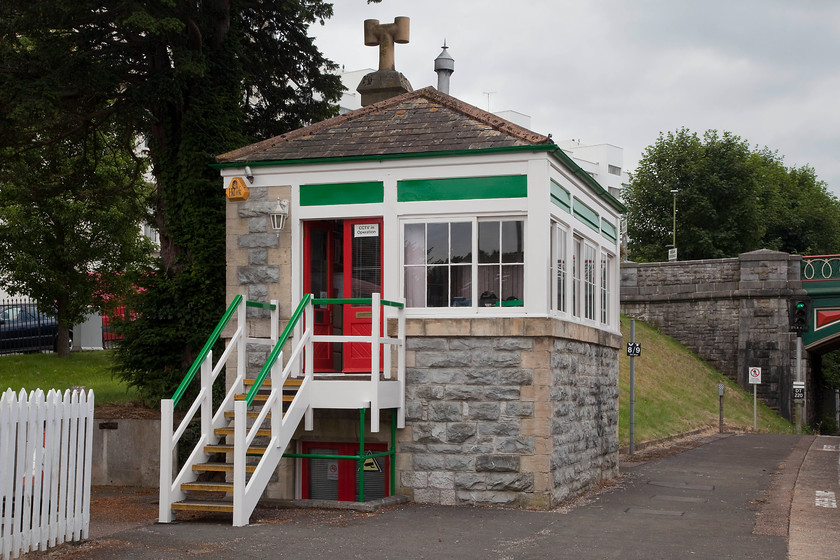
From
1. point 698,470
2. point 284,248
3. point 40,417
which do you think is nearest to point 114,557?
point 40,417

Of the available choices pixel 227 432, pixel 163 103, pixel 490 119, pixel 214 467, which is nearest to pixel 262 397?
pixel 227 432

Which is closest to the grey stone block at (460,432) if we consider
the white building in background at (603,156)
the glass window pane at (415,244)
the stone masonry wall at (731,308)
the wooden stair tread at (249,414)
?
the glass window pane at (415,244)

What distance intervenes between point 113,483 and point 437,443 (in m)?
6.33

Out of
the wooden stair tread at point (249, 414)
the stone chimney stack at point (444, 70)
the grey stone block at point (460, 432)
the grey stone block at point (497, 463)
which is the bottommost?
the grey stone block at point (497, 463)

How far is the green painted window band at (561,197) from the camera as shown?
44.8 ft

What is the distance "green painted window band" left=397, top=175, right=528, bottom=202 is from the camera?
13.3m

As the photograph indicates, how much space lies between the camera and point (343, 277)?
14.3m

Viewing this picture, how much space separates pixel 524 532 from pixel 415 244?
13.9ft

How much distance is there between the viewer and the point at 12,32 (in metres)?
16.1

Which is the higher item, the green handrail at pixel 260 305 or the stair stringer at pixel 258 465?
the green handrail at pixel 260 305

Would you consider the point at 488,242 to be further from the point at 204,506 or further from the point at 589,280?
the point at 204,506

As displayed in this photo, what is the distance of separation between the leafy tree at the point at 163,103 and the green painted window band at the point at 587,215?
231 inches

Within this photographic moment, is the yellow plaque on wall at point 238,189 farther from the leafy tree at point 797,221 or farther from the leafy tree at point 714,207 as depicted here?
the leafy tree at point 797,221

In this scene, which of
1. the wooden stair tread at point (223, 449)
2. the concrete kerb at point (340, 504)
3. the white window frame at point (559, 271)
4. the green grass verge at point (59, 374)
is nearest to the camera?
the wooden stair tread at point (223, 449)
